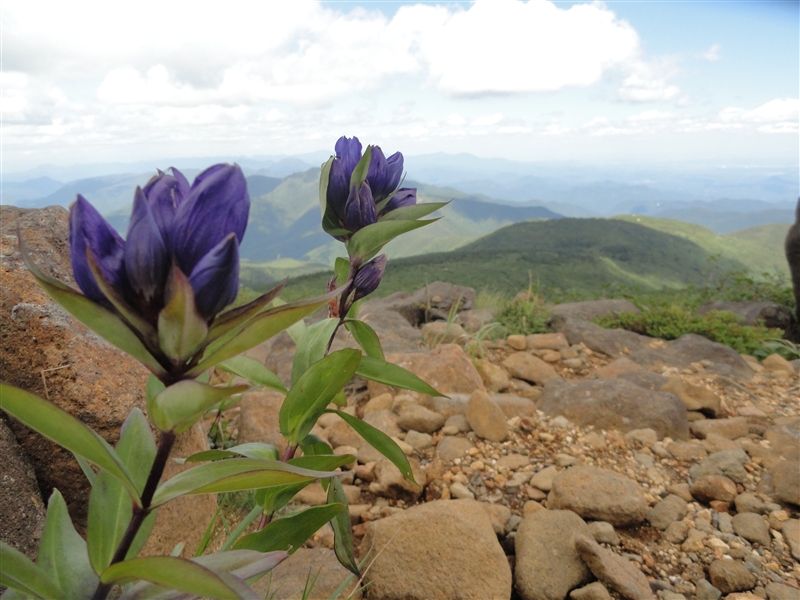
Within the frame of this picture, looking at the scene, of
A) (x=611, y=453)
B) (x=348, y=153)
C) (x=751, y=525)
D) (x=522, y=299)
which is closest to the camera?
(x=348, y=153)

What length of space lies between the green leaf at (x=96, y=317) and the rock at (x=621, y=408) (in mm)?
4763

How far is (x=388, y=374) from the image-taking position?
1.78m

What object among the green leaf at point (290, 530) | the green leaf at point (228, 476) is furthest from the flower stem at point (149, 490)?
the green leaf at point (290, 530)

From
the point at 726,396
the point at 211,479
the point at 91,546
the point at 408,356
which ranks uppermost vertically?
the point at 211,479

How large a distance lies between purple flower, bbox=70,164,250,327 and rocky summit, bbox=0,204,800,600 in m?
1.56

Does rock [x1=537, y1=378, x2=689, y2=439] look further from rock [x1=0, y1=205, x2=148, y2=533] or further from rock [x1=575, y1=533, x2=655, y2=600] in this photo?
rock [x1=0, y1=205, x2=148, y2=533]

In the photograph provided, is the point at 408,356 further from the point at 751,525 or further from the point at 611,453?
the point at 751,525

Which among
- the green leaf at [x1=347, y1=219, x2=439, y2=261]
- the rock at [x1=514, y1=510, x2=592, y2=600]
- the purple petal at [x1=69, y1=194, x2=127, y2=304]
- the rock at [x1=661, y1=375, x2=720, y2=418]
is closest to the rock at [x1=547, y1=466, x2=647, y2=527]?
the rock at [x1=514, y1=510, x2=592, y2=600]

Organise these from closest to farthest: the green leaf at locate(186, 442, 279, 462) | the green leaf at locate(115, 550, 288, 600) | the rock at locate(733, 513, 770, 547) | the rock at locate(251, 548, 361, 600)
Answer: the green leaf at locate(115, 550, 288, 600) → the green leaf at locate(186, 442, 279, 462) → the rock at locate(251, 548, 361, 600) → the rock at locate(733, 513, 770, 547)

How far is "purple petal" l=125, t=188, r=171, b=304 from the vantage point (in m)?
0.87

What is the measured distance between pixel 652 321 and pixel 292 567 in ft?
26.8

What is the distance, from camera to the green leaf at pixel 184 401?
83 cm

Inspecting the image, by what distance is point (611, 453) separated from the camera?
14.5ft

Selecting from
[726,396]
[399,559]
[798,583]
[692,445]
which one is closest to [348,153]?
[399,559]
